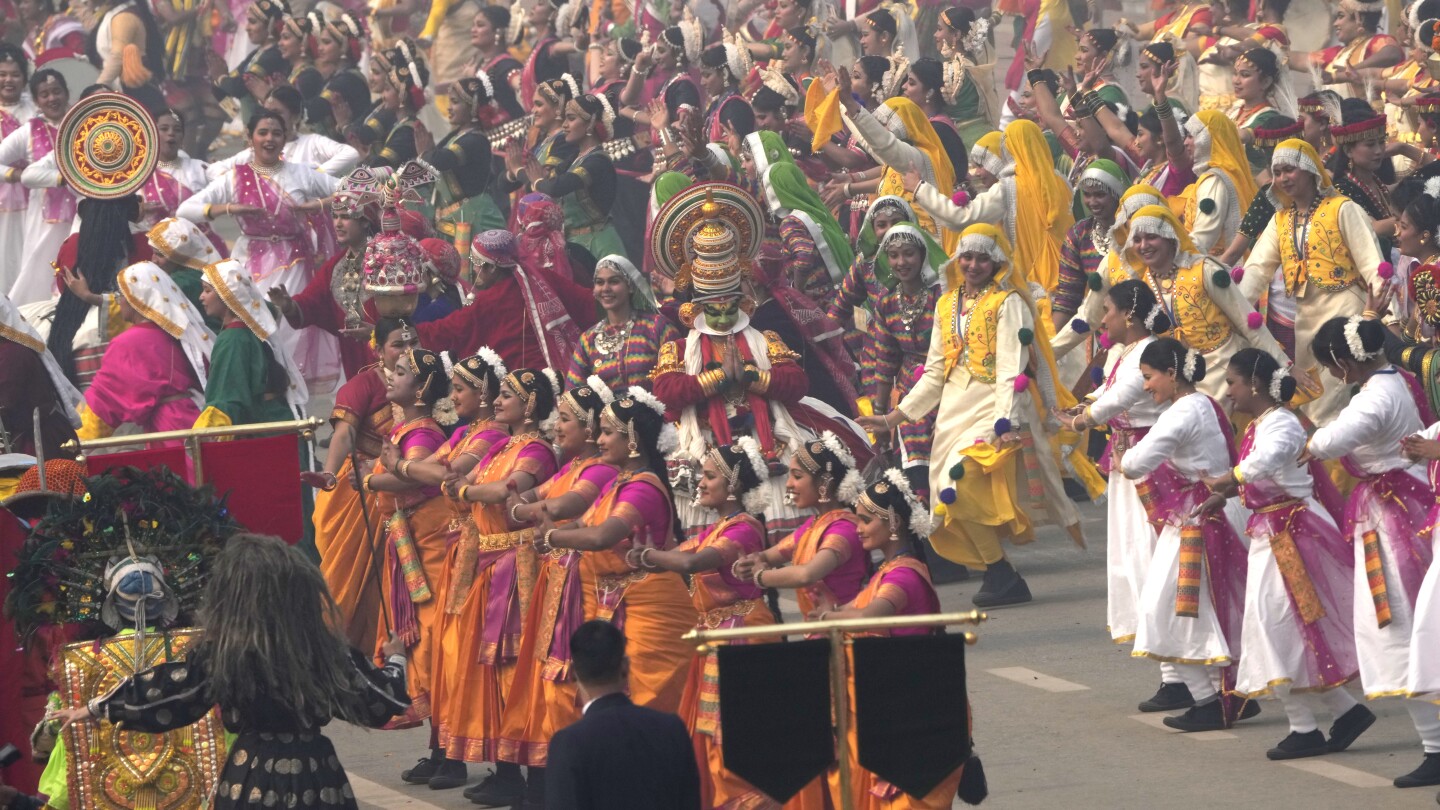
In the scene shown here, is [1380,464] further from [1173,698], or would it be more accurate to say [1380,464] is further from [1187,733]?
[1173,698]

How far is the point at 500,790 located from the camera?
9.45m

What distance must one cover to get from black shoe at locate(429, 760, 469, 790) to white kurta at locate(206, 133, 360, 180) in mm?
6369

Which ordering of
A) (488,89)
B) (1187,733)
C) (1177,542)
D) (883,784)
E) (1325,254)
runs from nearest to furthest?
(883,784) → (1177,542) → (1187,733) → (1325,254) → (488,89)

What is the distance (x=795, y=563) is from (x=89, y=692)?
231 centimetres

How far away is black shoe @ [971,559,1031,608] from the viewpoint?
12.0m

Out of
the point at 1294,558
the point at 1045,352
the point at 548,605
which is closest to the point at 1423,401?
the point at 1294,558

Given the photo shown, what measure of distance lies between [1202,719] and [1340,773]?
83 cm

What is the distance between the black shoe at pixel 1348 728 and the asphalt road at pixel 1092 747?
0.06 meters

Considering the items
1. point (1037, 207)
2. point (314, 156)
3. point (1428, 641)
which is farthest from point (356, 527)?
point (314, 156)

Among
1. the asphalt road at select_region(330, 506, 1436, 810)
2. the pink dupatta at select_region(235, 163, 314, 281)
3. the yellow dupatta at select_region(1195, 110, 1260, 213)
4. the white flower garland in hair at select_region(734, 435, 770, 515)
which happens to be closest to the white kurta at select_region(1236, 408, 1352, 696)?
the asphalt road at select_region(330, 506, 1436, 810)

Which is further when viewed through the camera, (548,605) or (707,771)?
(548,605)

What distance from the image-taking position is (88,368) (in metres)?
13.6

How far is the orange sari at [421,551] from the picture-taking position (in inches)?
389

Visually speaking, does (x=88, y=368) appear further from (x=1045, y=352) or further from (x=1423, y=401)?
(x=1423, y=401)
